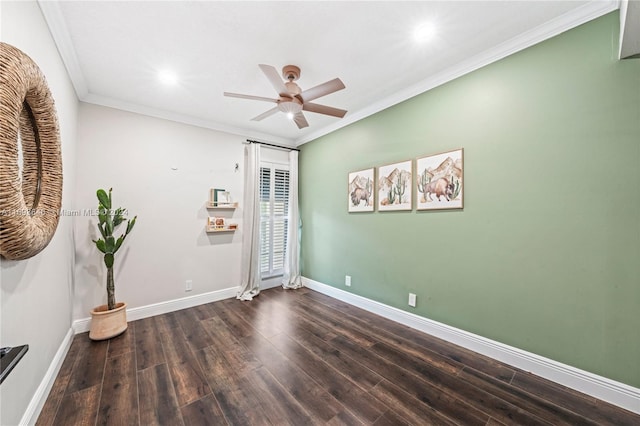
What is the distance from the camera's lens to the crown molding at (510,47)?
173cm

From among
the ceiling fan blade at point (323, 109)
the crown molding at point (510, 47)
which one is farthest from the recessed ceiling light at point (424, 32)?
the ceiling fan blade at point (323, 109)

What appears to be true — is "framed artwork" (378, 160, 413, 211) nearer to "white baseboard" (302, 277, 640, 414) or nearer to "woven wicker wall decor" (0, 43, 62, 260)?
"white baseboard" (302, 277, 640, 414)

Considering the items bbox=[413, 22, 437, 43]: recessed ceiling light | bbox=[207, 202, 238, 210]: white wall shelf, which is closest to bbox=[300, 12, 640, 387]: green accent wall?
bbox=[413, 22, 437, 43]: recessed ceiling light

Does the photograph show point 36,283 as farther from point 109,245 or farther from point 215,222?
point 215,222

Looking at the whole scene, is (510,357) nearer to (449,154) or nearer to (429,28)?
(449,154)

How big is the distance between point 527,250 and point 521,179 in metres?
0.59

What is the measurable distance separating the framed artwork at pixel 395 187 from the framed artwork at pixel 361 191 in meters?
0.14

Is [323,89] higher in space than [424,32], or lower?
lower

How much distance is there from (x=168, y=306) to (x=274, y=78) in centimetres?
315

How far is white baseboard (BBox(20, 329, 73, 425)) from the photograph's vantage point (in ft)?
4.76

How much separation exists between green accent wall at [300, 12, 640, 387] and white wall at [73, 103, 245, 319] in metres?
2.57

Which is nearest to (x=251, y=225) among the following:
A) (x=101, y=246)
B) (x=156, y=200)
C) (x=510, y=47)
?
(x=156, y=200)

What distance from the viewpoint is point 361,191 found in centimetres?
343

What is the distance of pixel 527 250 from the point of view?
2.03 meters
